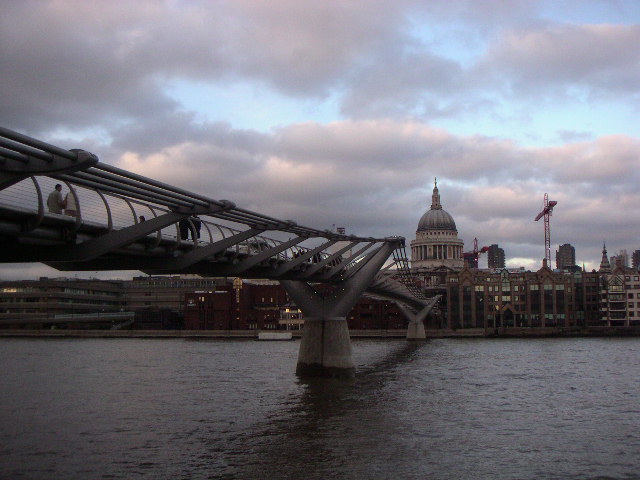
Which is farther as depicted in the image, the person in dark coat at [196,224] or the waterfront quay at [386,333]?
the waterfront quay at [386,333]

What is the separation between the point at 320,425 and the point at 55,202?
14167mm

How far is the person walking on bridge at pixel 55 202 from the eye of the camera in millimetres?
21688

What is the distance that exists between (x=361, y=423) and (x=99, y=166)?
16549 millimetres

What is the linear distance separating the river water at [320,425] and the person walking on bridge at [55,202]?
745 cm

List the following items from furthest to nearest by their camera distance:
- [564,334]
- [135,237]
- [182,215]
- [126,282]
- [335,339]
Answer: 1. [126,282]
2. [564,334]
3. [335,339]
4. [182,215]
5. [135,237]

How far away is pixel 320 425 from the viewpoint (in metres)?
30.5

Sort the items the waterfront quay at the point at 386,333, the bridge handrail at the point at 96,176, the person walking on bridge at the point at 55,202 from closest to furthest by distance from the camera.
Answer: the bridge handrail at the point at 96,176, the person walking on bridge at the point at 55,202, the waterfront quay at the point at 386,333

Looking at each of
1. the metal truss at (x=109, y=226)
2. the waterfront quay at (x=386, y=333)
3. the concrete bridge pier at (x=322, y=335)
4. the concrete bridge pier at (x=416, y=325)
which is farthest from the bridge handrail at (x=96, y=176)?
the waterfront quay at (x=386, y=333)

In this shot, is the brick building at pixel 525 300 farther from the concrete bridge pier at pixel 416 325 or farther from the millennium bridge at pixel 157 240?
the millennium bridge at pixel 157 240

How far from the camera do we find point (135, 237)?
2438 centimetres

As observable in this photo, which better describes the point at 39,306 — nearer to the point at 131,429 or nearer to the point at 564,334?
the point at 564,334

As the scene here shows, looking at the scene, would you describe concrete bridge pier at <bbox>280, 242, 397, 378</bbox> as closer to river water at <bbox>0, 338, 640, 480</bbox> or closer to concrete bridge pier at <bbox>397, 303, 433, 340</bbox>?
river water at <bbox>0, 338, 640, 480</bbox>

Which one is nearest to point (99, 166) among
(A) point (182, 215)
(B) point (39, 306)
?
(A) point (182, 215)

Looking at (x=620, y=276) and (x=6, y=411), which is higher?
(x=620, y=276)
